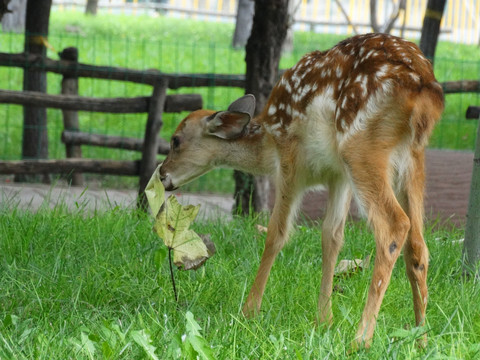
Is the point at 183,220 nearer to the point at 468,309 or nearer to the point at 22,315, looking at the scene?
the point at 22,315

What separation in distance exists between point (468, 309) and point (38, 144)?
7.95 m

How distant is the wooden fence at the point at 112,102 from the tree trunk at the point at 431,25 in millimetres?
2742

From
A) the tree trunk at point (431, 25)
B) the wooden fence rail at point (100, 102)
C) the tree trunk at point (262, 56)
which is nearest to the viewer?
the tree trunk at point (262, 56)

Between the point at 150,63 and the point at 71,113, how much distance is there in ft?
25.0

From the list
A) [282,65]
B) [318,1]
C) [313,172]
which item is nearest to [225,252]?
[313,172]

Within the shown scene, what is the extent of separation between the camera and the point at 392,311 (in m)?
4.23

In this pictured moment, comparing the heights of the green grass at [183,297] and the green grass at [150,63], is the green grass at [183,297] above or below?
above

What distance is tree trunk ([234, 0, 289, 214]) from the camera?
24.5 feet

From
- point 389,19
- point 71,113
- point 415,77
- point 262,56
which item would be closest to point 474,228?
point 415,77

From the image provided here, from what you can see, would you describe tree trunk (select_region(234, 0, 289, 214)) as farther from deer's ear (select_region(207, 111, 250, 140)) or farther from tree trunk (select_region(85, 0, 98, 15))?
tree trunk (select_region(85, 0, 98, 15))

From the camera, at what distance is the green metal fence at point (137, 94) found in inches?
498

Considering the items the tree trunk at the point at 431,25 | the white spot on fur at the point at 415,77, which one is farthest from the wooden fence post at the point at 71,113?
the white spot on fur at the point at 415,77

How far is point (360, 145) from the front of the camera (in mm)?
3877

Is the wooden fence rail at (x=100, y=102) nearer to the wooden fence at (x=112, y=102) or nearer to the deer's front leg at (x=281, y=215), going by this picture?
the wooden fence at (x=112, y=102)
